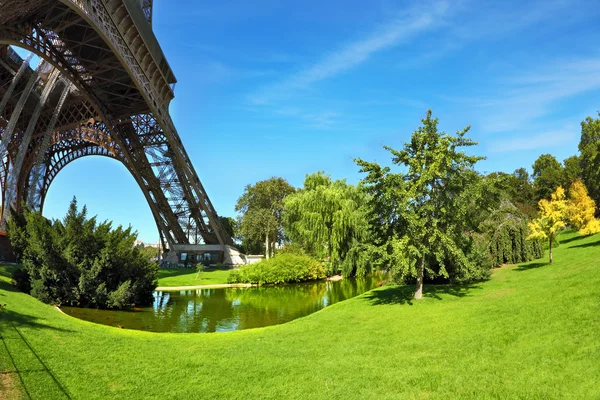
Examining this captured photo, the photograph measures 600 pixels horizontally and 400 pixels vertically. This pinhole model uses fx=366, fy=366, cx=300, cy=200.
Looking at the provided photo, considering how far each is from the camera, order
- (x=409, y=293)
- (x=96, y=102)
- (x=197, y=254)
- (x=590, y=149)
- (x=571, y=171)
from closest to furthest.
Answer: (x=409, y=293) → (x=96, y=102) → (x=590, y=149) → (x=197, y=254) → (x=571, y=171)

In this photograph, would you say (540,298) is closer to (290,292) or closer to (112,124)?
(290,292)

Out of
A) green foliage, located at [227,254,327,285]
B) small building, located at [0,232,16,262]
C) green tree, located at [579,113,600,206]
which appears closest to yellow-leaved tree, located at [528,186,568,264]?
green foliage, located at [227,254,327,285]

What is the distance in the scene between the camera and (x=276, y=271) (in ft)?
95.0

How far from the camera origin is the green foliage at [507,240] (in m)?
19.9

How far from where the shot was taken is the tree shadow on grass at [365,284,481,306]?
14281 millimetres

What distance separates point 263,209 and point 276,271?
25356 mm

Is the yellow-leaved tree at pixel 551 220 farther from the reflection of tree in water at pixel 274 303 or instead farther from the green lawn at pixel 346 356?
the reflection of tree in water at pixel 274 303

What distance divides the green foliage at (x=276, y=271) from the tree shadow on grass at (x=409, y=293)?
1283 centimetres

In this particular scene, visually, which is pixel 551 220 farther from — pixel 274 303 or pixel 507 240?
pixel 274 303

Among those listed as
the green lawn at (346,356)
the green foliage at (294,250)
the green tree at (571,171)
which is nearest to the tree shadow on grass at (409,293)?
the green lawn at (346,356)

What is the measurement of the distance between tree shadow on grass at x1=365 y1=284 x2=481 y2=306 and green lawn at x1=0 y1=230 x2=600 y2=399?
104 inches

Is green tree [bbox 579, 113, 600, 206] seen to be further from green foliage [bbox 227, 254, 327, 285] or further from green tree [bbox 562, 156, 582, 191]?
green foliage [bbox 227, 254, 327, 285]

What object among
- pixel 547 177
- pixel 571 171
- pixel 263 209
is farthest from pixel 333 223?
pixel 571 171

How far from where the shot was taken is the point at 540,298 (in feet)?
32.2
